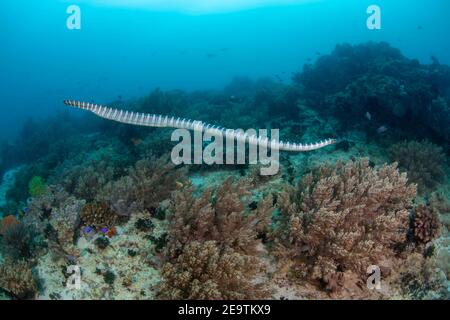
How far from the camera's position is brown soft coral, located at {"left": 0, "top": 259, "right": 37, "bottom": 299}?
14.8 feet

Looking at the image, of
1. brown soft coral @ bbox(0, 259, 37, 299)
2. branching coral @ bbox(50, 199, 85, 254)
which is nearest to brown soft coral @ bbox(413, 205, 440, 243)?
branching coral @ bbox(50, 199, 85, 254)

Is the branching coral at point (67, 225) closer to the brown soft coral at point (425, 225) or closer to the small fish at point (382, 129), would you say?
the brown soft coral at point (425, 225)

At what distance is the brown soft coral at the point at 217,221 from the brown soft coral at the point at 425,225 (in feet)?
8.25

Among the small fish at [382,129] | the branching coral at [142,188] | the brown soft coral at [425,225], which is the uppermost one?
the small fish at [382,129]

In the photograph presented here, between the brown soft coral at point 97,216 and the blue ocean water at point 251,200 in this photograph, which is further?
the brown soft coral at point 97,216

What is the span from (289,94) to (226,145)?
7.57m

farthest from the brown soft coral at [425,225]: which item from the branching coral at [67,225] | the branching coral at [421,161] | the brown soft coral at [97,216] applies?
the branching coral at [67,225]

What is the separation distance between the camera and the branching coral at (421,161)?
8281mm

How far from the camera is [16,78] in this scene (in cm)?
9625

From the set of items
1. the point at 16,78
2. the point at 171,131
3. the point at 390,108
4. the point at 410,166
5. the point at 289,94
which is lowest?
the point at 410,166

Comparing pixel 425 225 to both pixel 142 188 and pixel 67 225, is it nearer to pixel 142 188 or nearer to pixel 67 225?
pixel 142 188

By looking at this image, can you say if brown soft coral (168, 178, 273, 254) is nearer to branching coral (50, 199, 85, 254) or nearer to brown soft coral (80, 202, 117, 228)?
brown soft coral (80, 202, 117, 228)

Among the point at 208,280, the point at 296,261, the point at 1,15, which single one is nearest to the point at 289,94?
the point at 296,261
